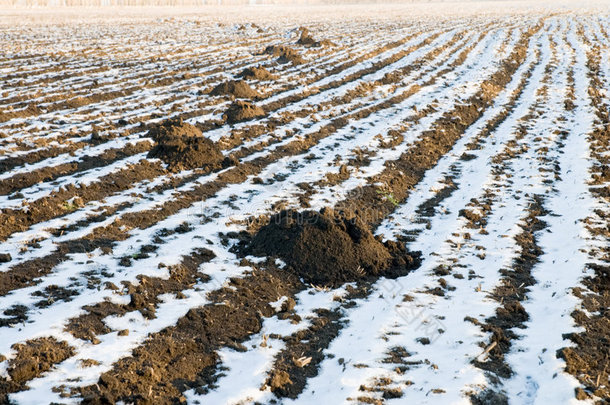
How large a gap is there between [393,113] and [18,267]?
9.63 m

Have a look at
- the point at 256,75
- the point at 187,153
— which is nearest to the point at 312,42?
the point at 256,75

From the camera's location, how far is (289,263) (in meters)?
5.93

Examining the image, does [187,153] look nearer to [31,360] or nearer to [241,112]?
[241,112]

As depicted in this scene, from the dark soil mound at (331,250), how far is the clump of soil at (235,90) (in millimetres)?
8800

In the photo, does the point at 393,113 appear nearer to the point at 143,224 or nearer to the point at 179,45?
the point at 143,224

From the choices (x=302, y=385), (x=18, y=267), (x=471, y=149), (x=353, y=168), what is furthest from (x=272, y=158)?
(x=302, y=385)

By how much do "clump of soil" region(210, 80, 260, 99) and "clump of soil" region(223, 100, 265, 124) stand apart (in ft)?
6.61

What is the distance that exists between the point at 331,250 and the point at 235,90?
9.54 m

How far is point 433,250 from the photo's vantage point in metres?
6.35

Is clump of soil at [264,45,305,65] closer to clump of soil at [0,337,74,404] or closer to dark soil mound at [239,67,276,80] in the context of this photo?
dark soil mound at [239,67,276,80]

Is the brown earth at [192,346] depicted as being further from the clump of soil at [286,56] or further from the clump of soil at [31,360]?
the clump of soil at [286,56]

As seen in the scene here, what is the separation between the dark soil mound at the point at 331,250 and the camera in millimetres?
5805

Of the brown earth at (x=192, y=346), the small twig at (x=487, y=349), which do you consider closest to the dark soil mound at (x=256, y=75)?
the brown earth at (x=192, y=346)

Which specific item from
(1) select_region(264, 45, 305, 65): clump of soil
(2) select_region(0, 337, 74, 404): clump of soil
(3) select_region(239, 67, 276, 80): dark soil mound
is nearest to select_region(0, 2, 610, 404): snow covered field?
(2) select_region(0, 337, 74, 404): clump of soil
